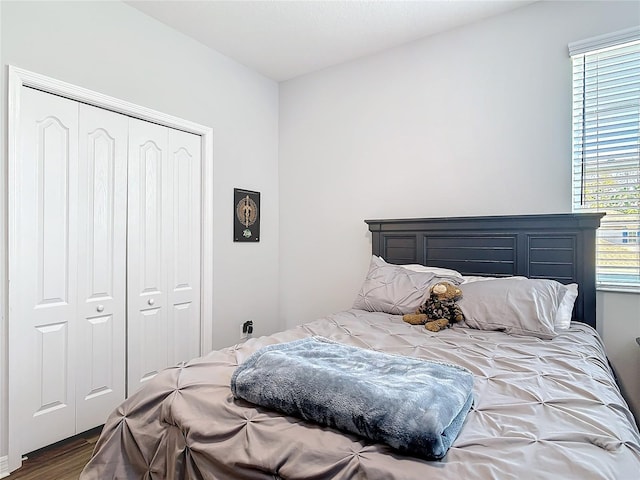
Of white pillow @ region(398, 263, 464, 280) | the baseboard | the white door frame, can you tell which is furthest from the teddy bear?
the baseboard

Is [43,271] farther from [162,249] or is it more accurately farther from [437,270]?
[437,270]

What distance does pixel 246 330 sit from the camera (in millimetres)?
3373

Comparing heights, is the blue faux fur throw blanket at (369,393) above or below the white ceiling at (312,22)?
below

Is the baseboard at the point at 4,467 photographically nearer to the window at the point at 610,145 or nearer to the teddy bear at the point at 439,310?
the teddy bear at the point at 439,310

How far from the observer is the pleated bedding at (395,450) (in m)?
0.83

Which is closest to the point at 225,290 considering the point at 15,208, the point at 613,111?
the point at 15,208

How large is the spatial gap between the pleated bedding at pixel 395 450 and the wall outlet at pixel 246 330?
180 cm

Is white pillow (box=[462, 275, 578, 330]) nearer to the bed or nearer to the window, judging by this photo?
the bed

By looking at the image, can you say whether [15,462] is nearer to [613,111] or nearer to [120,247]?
[120,247]

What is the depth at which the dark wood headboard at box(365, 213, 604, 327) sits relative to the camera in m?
2.22

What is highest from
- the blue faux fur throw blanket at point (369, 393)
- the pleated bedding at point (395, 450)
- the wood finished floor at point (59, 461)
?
the blue faux fur throw blanket at point (369, 393)

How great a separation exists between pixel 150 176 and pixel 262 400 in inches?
81.6

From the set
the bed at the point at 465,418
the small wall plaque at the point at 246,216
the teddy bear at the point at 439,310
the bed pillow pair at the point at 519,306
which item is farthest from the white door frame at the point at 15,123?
the bed pillow pair at the point at 519,306

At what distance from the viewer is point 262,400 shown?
111cm
